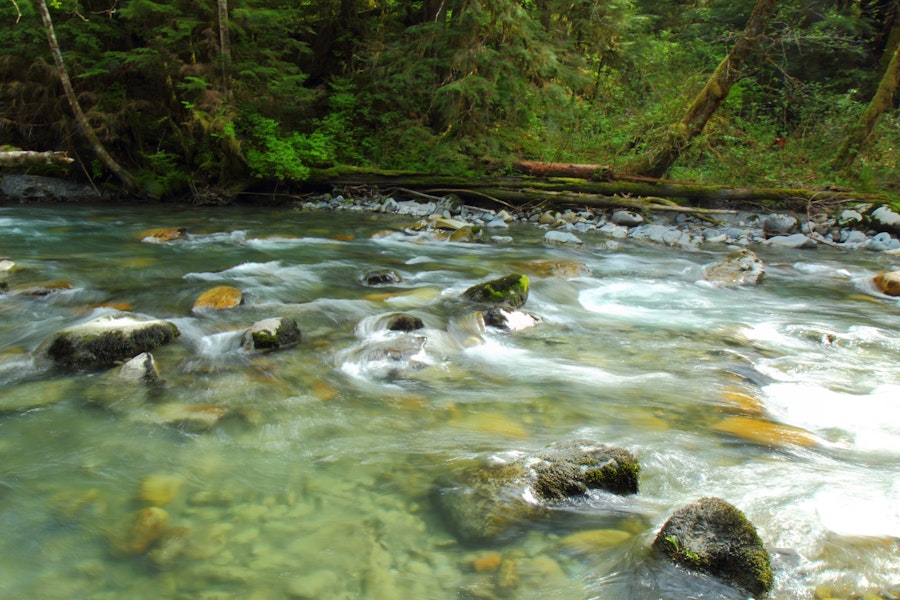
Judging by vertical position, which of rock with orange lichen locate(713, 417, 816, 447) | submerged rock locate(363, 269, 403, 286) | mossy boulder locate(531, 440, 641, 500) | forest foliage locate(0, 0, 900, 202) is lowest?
submerged rock locate(363, 269, 403, 286)

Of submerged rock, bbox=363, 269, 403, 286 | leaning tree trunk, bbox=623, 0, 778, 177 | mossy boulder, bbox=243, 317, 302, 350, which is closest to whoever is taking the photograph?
mossy boulder, bbox=243, 317, 302, 350

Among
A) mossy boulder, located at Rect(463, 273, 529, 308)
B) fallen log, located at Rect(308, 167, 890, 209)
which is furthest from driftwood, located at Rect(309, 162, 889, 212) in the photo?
mossy boulder, located at Rect(463, 273, 529, 308)

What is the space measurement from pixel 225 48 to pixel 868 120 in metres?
14.4

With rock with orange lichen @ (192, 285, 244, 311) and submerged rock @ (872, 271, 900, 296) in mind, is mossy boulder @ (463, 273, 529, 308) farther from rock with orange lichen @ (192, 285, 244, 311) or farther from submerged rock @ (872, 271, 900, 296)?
submerged rock @ (872, 271, 900, 296)

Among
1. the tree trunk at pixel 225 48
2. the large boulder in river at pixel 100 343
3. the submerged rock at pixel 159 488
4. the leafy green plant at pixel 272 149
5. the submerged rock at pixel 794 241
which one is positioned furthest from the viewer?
the leafy green plant at pixel 272 149

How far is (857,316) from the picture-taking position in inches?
260

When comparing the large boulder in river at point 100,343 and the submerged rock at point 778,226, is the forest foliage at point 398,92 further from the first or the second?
the large boulder in river at point 100,343

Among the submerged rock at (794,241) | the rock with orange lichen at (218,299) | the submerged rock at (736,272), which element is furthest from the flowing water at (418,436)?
the submerged rock at (794,241)

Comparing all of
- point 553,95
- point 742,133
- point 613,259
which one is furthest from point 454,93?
point 742,133

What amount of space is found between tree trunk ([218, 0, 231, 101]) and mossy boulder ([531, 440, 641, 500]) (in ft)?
38.4

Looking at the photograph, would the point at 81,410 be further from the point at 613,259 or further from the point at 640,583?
the point at 613,259

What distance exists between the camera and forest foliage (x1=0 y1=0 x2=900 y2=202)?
40.2ft

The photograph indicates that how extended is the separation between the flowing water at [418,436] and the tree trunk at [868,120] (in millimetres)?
8326

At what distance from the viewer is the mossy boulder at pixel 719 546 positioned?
7.06 feet
